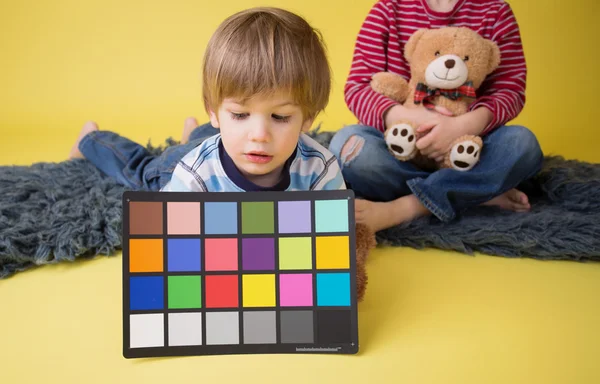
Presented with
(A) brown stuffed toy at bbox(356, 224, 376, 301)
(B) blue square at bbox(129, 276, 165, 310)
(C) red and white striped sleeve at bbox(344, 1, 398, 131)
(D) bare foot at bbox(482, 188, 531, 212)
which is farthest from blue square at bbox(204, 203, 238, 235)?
(D) bare foot at bbox(482, 188, 531, 212)

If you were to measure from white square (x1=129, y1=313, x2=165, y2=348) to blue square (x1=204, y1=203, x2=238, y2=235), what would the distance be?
0.15 m

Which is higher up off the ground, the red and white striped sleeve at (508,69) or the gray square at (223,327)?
the red and white striped sleeve at (508,69)

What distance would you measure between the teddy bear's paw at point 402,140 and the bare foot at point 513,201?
0.24 metres

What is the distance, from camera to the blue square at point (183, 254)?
38.7 inches

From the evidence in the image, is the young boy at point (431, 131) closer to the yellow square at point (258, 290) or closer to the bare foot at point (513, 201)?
the bare foot at point (513, 201)

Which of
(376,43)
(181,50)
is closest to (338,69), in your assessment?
(181,50)

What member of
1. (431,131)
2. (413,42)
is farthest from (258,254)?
(413,42)

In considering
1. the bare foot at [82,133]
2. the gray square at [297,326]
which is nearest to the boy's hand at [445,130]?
the gray square at [297,326]

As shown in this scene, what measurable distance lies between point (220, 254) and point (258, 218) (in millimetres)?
77

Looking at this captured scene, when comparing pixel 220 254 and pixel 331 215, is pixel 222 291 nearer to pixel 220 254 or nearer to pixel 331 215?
pixel 220 254

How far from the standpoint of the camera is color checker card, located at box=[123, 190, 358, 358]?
97 cm

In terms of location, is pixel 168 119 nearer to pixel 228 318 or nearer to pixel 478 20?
pixel 478 20

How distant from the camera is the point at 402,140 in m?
1.50

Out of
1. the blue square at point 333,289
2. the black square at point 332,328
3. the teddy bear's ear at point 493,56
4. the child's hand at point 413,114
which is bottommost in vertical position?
the black square at point 332,328
